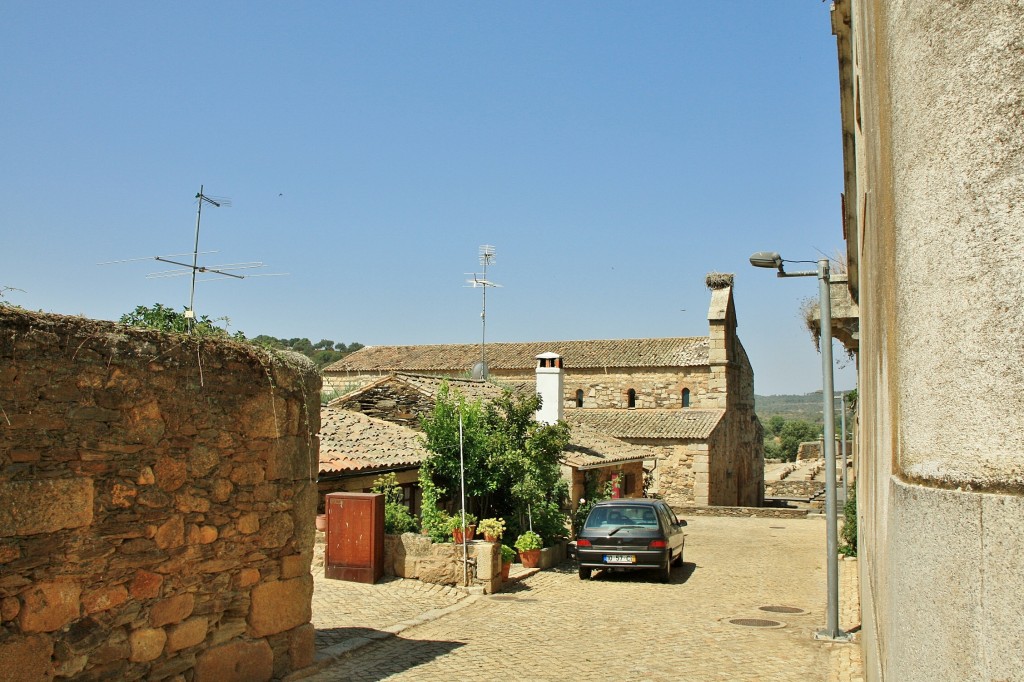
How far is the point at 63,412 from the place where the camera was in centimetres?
611

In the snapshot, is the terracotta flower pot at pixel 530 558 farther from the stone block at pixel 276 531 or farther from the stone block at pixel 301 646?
the stone block at pixel 276 531

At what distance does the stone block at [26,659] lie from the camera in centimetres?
563

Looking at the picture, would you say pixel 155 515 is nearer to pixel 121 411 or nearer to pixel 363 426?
pixel 121 411

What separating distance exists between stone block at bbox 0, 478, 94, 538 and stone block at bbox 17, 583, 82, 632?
0.42 m

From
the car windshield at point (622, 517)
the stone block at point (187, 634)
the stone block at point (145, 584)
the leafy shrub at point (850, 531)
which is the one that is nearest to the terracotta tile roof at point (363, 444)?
the car windshield at point (622, 517)

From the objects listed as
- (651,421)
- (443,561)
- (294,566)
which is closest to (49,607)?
(294,566)

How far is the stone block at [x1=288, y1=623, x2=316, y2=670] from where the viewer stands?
8.12 meters

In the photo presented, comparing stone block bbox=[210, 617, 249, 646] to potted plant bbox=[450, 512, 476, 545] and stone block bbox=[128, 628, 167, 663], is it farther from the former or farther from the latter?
potted plant bbox=[450, 512, 476, 545]

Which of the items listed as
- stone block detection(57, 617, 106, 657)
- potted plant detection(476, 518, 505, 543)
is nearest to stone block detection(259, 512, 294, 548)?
stone block detection(57, 617, 106, 657)

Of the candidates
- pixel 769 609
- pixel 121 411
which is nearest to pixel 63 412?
pixel 121 411

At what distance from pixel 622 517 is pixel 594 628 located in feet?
15.6

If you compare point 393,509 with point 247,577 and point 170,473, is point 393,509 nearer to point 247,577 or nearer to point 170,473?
point 247,577

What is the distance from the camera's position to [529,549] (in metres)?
16.2

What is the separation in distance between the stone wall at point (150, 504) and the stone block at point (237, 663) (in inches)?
0.5
